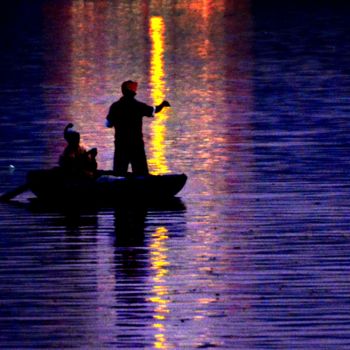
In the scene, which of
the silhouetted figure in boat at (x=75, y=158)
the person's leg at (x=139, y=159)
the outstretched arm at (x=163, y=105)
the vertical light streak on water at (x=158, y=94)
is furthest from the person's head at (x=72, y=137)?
the vertical light streak on water at (x=158, y=94)

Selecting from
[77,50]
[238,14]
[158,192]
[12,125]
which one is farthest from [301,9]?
[158,192]

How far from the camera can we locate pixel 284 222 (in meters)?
27.3

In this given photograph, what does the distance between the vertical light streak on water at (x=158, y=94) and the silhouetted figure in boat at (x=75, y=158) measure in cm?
386

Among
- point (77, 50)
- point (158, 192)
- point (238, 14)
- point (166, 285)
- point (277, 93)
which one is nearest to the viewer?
point (166, 285)

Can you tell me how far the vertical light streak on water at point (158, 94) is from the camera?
114ft

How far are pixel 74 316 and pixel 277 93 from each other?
29.0m

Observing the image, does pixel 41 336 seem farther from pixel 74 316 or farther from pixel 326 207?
pixel 326 207

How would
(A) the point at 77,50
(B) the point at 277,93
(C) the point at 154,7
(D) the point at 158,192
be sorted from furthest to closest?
(C) the point at 154,7 → (A) the point at 77,50 → (B) the point at 277,93 → (D) the point at 158,192

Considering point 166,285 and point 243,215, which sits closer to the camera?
point 166,285

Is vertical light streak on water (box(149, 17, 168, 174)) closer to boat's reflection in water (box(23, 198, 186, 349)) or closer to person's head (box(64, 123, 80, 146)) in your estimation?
person's head (box(64, 123, 80, 146))

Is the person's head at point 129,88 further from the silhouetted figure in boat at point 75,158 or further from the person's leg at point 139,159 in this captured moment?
the silhouetted figure in boat at point 75,158

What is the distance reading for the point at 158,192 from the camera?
2942 cm

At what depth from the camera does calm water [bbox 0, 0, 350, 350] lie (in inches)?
815

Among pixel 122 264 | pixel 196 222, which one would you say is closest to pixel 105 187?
pixel 196 222
